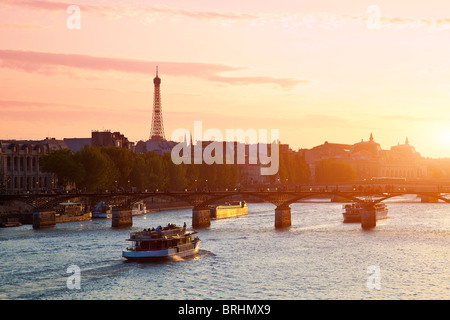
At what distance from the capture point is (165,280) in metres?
46.6

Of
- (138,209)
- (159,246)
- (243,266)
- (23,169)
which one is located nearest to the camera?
(243,266)

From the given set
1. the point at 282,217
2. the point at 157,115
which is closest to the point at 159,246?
the point at 282,217

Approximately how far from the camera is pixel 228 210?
106 m

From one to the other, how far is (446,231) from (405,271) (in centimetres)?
2905

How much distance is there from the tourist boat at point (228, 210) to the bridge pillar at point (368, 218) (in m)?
23.5

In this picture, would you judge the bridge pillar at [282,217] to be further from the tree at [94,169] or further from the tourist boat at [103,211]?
the tree at [94,169]

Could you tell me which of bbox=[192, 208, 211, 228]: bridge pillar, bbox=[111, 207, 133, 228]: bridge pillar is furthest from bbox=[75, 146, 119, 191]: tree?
bbox=[192, 208, 211, 228]: bridge pillar

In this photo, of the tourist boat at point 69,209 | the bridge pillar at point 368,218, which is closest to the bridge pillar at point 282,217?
the bridge pillar at point 368,218

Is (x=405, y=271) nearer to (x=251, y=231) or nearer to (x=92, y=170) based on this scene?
(x=251, y=231)

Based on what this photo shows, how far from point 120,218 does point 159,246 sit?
2771 centimetres

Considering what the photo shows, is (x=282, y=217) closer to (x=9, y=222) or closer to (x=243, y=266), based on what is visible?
(x=9, y=222)

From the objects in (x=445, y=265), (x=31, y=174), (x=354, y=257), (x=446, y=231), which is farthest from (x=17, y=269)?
(x=31, y=174)

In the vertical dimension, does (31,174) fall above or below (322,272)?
above
